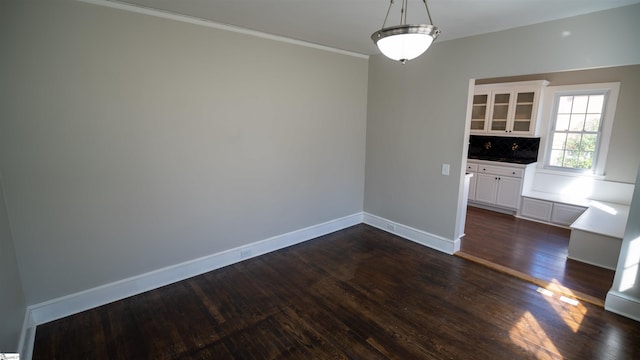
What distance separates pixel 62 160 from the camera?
90.7 inches

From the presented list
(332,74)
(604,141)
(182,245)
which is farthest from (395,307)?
(604,141)

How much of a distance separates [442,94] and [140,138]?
3.26 metres

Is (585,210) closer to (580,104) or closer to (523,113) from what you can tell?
(580,104)

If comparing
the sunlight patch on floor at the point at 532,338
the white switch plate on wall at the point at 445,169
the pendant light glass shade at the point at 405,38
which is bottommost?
the sunlight patch on floor at the point at 532,338

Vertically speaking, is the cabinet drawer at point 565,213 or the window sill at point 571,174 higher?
the window sill at point 571,174

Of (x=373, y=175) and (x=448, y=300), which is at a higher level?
(x=373, y=175)

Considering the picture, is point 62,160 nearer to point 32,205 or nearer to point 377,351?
point 32,205

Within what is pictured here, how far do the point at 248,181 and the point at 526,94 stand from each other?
4945mm

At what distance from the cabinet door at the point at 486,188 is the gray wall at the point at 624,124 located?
Answer: 1.51 metres

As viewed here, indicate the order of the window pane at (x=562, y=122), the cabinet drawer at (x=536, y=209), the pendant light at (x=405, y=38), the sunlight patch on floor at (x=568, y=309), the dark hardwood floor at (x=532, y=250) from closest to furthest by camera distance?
1. the pendant light at (x=405, y=38)
2. the sunlight patch on floor at (x=568, y=309)
3. the dark hardwood floor at (x=532, y=250)
4. the cabinet drawer at (x=536, y=209)
5. the window pane at (x=562, y=122)

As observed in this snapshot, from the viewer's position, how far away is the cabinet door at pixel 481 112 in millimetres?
5648

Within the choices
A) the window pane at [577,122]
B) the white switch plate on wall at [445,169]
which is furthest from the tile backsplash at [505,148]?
the white switch plate on wall at [445,169]

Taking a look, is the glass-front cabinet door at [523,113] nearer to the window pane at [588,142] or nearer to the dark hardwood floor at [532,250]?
the window pane at [588,142]

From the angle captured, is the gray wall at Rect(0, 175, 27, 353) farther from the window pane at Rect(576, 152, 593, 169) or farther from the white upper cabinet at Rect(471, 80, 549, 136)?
the window pane at Rect(576, 152, 593, 169)
